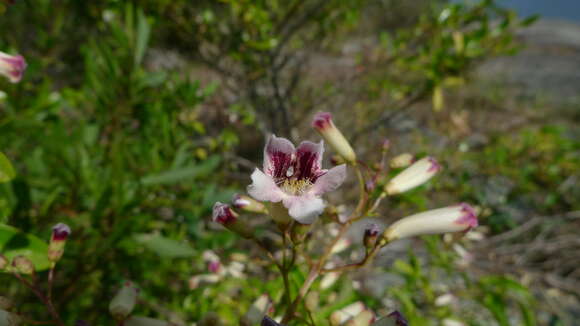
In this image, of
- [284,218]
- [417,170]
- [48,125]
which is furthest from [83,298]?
[417,170]

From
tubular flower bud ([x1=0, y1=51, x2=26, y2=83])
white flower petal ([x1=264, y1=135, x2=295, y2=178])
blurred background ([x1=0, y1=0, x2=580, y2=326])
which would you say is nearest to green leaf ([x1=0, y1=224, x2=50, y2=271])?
blurred background ([x1=0, y1=0, x2=580, y2=326])

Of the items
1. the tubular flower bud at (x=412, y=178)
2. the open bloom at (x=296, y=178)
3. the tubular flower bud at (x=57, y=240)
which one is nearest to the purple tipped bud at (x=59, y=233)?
the tubular flower bud at (x=57, y=240)

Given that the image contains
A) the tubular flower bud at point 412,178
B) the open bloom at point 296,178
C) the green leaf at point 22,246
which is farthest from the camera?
the tubular flower bud at point 412,178

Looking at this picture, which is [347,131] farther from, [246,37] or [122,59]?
[122,59]

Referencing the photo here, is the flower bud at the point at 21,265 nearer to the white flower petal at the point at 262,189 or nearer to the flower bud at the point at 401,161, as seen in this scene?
the white flower petal at the point at 262,189

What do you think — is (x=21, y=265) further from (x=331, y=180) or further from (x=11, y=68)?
(x=331, y=180)

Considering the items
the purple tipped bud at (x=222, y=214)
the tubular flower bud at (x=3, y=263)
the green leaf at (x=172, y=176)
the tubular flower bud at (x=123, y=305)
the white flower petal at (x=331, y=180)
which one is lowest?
the tubular flower bud at (x=123, y=305)
